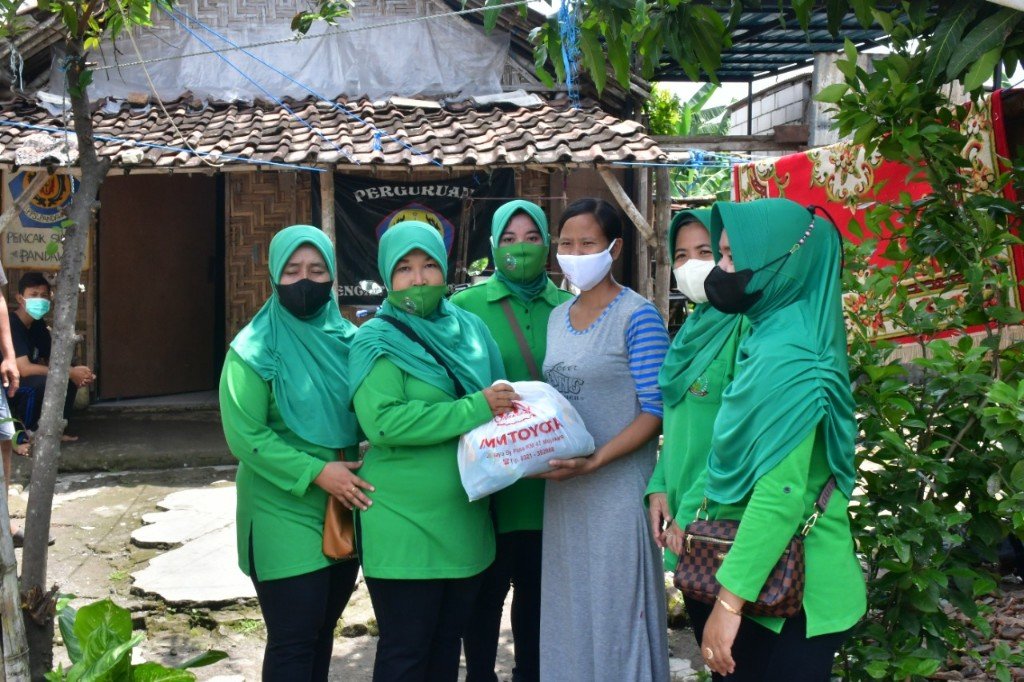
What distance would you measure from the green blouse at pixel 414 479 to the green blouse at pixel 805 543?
2.78 feet

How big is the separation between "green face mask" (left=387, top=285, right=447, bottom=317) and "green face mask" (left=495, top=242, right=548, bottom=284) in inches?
17.1

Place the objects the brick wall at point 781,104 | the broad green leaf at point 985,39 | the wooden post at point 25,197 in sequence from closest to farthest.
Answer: the broad green leaf at point 985,39 < the wooden post at point 25,197 < the brick wall at point 781,104

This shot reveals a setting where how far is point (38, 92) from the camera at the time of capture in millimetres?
8500

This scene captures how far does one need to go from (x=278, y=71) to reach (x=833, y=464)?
7.62 m

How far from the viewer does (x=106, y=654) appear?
8.05ft

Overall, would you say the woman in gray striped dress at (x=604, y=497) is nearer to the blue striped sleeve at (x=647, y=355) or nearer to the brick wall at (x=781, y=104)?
the blue striped sleeve at (x=647, y=355)

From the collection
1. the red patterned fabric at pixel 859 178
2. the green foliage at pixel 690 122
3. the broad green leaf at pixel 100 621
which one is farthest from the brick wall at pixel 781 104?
the broad green leaf at pixel 100 621

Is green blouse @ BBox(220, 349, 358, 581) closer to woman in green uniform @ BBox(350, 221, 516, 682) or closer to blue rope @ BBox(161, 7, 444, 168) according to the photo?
woman in green uniform @ BBox(350, 221, 516, 682)

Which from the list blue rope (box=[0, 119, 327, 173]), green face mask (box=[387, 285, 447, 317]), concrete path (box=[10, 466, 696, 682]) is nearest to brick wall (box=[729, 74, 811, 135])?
blue rope (box=[0, 119, 327, 173])

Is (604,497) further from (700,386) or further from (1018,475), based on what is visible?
(1018,475)

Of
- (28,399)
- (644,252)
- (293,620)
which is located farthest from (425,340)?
(644,252)

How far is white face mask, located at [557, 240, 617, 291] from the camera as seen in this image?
3.07 meters

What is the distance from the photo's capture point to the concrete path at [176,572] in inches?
167

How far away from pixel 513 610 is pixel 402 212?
585cm
